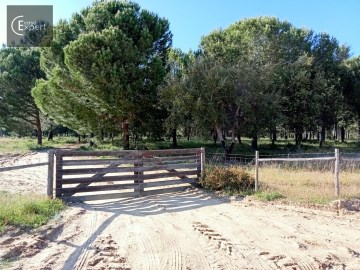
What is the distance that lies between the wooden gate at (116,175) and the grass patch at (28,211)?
29.9 inches

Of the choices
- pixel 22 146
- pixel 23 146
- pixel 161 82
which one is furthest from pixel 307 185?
pixel 22 146

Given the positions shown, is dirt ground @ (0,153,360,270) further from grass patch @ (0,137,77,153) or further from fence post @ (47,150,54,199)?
grass patch @ (0,137,77,153)

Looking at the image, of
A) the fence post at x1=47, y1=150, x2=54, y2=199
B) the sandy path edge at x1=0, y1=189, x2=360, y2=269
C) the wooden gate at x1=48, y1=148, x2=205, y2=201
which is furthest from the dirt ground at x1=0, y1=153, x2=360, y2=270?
the fence post at x1=47, y1=150, x2=54, y2=199

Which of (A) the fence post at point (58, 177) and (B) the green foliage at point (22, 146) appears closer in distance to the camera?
(A) the fence post at point (58, 177)

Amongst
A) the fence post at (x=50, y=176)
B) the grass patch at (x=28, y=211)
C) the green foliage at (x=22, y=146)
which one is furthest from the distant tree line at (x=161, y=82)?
the grass patch at (x=28, y=211)

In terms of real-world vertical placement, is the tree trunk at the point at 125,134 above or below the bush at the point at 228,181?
above

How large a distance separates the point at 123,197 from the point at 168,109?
14.6 meters

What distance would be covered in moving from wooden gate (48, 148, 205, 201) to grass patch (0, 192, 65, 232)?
2.49 ft

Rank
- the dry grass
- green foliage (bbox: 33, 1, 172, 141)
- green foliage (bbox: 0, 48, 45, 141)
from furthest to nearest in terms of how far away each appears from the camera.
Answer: green foliage (bbox: 0, 48, 45, 141), green foliage (bbox: 33, 1, 172, 141), the dry grass

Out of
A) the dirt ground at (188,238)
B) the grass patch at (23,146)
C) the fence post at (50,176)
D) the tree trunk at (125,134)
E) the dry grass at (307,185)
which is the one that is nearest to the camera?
the dirt ground at (188,238)

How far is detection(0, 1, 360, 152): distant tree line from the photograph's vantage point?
2291 cm

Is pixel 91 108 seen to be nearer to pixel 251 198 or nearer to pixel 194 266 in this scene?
pixel 251 198

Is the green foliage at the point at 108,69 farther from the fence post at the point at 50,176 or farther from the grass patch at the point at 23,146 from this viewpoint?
the fence post at the point at 50,176

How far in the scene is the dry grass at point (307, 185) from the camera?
31.2ft
